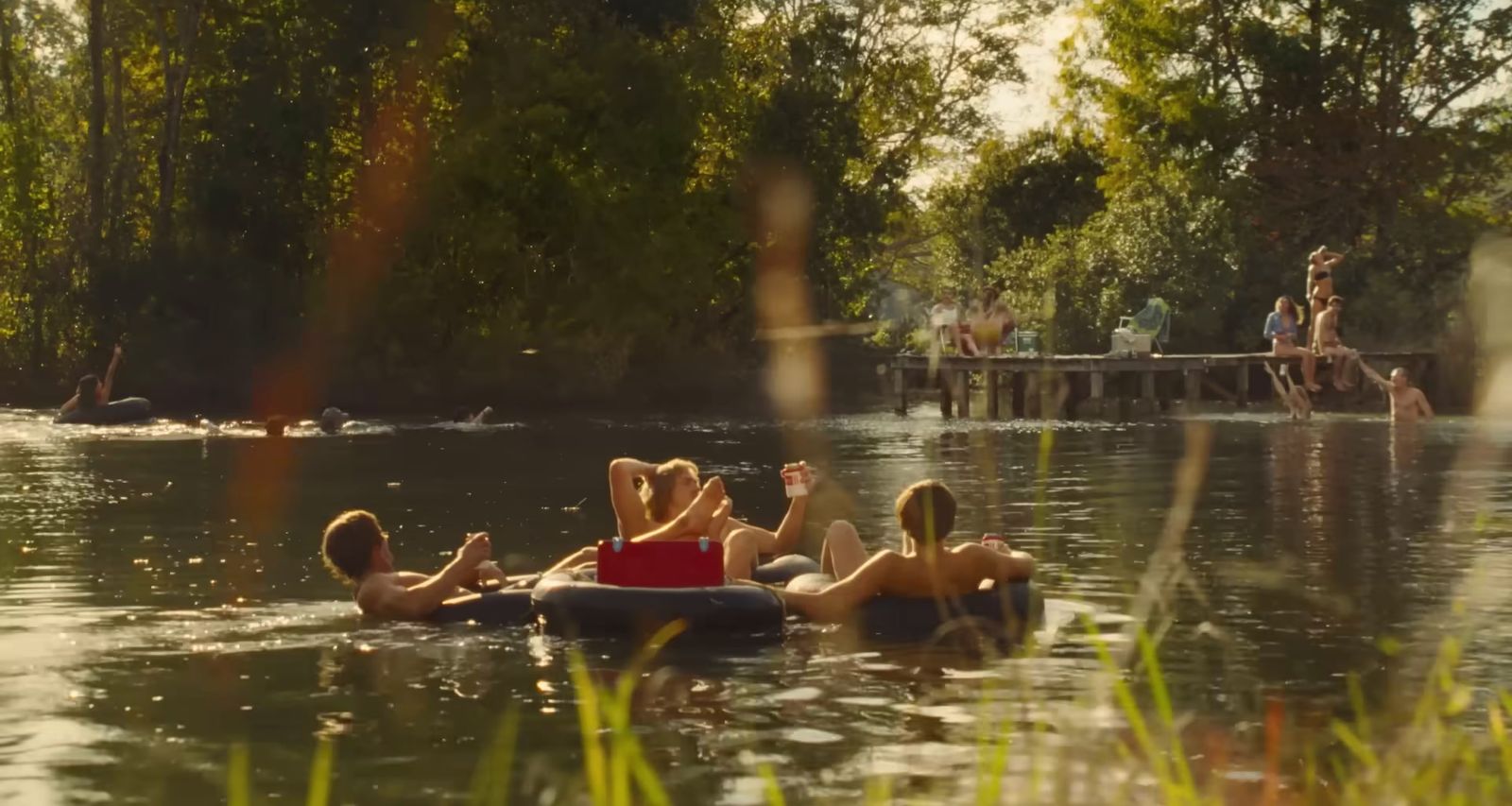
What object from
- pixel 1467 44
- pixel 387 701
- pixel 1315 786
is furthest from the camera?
pixel 1467 44

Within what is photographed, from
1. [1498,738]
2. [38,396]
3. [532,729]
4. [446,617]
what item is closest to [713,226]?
[38,396]

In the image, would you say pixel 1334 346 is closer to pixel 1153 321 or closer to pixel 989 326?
pixel 1153 321

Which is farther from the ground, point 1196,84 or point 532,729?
point 1196,84

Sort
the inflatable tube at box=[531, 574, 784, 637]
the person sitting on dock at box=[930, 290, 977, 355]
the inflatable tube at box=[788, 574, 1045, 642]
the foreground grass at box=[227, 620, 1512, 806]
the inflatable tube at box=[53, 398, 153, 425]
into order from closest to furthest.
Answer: the foreground grass at box=[227, 620, 1512, 806] → the inflatable tube at box=[531, 574, 784, 637] → the inflatable tube at box=[788, 574, 1045, 642] → the inflatable tube at box=[53, 398, 153, 425] → the person sitting on dock at box=[930, 290, 977, 355]

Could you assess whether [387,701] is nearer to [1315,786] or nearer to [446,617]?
[446,617]

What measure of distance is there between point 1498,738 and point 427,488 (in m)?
22.6

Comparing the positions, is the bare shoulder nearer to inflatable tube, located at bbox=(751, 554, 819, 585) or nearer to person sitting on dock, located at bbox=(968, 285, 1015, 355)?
inflatable tube, located at bbox=(751, 554, 819, 585)

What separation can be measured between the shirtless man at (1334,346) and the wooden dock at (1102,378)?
0.33 meters

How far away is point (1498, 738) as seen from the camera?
6.27 metres

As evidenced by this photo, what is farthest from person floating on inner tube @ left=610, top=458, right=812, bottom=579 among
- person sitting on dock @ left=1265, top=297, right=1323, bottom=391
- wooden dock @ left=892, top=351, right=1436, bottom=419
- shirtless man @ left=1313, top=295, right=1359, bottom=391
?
wooden dock @ left=892, top=351, right=1436, bottom=419

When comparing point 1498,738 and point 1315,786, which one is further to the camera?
point 1315,786

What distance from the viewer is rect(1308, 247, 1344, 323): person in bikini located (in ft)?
131

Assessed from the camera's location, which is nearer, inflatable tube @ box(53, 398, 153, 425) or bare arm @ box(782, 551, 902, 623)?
bare arm @ box(782, 551, 902, 623)

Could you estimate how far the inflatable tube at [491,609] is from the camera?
1448cm
